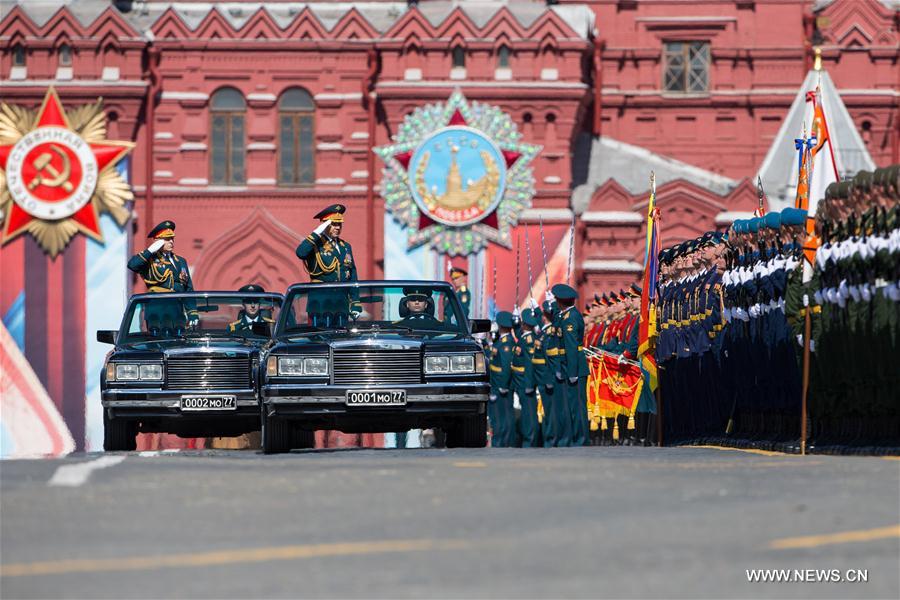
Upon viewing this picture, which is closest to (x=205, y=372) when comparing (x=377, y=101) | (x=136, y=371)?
(x=136, y=371)

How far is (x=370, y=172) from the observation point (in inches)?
1615

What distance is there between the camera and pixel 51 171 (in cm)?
4044

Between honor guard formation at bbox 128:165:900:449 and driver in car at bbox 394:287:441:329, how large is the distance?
0.01 meters

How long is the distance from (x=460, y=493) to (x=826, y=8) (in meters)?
34.2

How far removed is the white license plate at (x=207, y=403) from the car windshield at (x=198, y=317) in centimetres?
80

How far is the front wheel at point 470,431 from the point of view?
55.8 feet

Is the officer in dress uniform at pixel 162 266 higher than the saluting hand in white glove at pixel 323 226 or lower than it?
lower

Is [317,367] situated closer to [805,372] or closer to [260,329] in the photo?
[260,329]

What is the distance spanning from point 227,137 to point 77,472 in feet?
99.6

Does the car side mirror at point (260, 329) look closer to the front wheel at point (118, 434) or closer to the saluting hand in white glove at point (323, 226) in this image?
the saluting hand in white glove at point (323, 226)

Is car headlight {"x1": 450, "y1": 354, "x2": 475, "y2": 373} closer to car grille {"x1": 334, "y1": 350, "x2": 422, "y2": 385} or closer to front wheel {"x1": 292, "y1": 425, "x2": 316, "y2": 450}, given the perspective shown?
car grille {"x1": 334, "y1": 350, "x2": 422, "y2": 385}

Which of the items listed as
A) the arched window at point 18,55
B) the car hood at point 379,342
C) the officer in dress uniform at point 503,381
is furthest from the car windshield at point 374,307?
the arched window at point 18,55

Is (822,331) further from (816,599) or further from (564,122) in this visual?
(564,122)

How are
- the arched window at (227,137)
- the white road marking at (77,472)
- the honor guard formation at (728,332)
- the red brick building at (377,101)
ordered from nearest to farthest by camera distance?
the white road marking at (77,472) < the honor guard formation at (728,332) < the red brick building at (377,101) < the arched window at (227,137)
